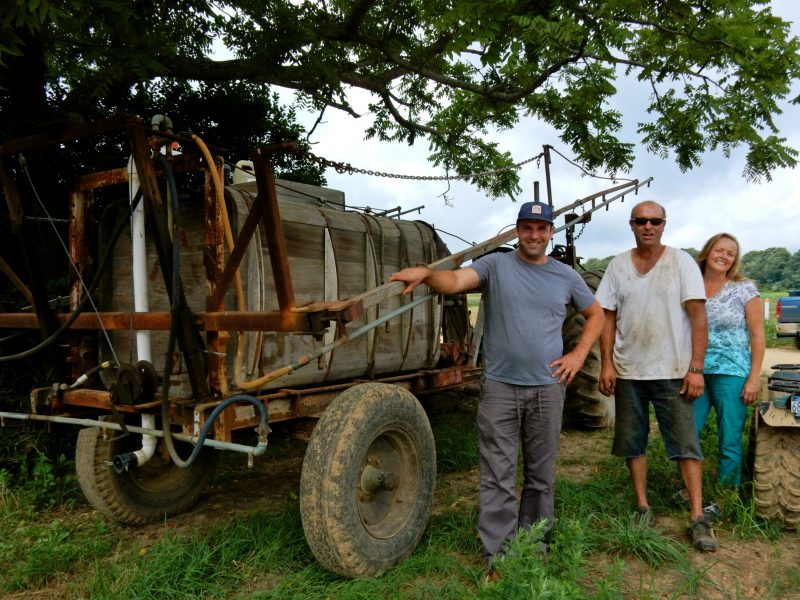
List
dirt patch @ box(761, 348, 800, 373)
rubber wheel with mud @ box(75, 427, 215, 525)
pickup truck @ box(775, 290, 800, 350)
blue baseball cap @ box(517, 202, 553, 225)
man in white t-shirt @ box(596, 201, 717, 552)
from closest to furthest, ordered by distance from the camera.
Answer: blue baseball cap @ box(517, 202, 553, 225), man in white t-shirt @ box(596, 201, 717, 552), rubber wheel with mud @ box(75, 427, 215, 525), dirt patch @ box(761, 348, 800, 373), pickup truck @ box(775, 290, 800, 350)

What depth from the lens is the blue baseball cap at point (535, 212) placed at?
3.37 meters

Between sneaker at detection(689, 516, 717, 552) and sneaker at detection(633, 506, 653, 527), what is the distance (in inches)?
9.5

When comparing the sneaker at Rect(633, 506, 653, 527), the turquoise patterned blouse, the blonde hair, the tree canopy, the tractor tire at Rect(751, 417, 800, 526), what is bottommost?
the sneaker at Rect(633, 506, 653, 527)

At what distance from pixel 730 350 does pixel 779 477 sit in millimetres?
836

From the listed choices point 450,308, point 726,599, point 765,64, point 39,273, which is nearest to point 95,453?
point 39,273

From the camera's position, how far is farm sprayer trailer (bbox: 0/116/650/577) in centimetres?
317

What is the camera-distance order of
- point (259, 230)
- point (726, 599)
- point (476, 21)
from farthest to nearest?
point (476, 21) → point (259, 230) → point (726, 599)

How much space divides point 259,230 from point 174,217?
1.67 ft

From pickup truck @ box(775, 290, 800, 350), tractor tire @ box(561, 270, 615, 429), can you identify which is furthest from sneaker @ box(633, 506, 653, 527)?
pickup truck @ box(775, 290, 800, 350)

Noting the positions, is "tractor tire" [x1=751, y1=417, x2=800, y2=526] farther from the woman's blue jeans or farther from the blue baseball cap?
the blue baseball cap

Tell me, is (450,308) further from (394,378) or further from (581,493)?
(581,493)

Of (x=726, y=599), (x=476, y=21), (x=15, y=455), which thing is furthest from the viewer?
(x=15, y=455)

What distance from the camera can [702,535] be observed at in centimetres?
373

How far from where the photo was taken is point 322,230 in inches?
163
